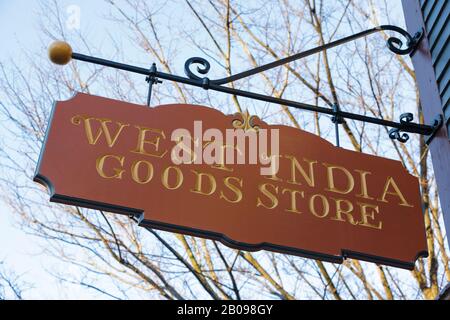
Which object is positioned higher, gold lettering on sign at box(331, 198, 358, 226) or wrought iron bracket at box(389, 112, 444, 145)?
wrought iron bracket at box(389, 112, 444, 145)

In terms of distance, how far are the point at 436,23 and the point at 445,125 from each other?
61cm

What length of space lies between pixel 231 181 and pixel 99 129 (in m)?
0.64

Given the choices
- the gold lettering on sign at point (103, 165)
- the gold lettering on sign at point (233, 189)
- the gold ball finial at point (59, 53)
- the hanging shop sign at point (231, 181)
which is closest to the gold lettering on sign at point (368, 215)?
the hanging shop sign at point (231, 181)

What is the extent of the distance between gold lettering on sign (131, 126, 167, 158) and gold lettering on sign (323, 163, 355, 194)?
79cm

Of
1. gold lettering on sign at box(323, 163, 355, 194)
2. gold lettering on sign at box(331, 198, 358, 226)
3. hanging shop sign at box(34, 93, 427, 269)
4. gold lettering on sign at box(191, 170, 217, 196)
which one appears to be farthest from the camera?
gold lettering on sign at box(323, 163, 355, 194)

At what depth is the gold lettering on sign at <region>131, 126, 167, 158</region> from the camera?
318cm

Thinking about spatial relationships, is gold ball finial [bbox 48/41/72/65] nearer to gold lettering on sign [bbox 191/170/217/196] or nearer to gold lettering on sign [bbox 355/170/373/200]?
gold lettering on sign [bbox 191/170/217/196]

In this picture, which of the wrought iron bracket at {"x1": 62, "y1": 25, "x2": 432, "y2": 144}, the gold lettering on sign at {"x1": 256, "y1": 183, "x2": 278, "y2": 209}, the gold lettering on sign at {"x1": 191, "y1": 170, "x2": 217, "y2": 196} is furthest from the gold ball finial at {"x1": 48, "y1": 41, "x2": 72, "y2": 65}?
the gold lettering on sign at {"x1": 256, "y1": 183, "x2": 278, "y2": 209}

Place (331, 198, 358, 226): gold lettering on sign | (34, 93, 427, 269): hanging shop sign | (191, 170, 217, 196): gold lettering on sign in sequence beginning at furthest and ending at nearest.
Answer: (331, 198, 358, 226): gold lettering on sign → (191, 170, 217, 196): gold lettering on sign → (34, 93, 427, 269): hanging shop sign

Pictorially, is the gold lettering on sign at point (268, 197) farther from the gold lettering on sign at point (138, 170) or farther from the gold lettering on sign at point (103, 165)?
the gold lettering on sign at point (103, 165)

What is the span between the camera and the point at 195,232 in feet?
9.80
